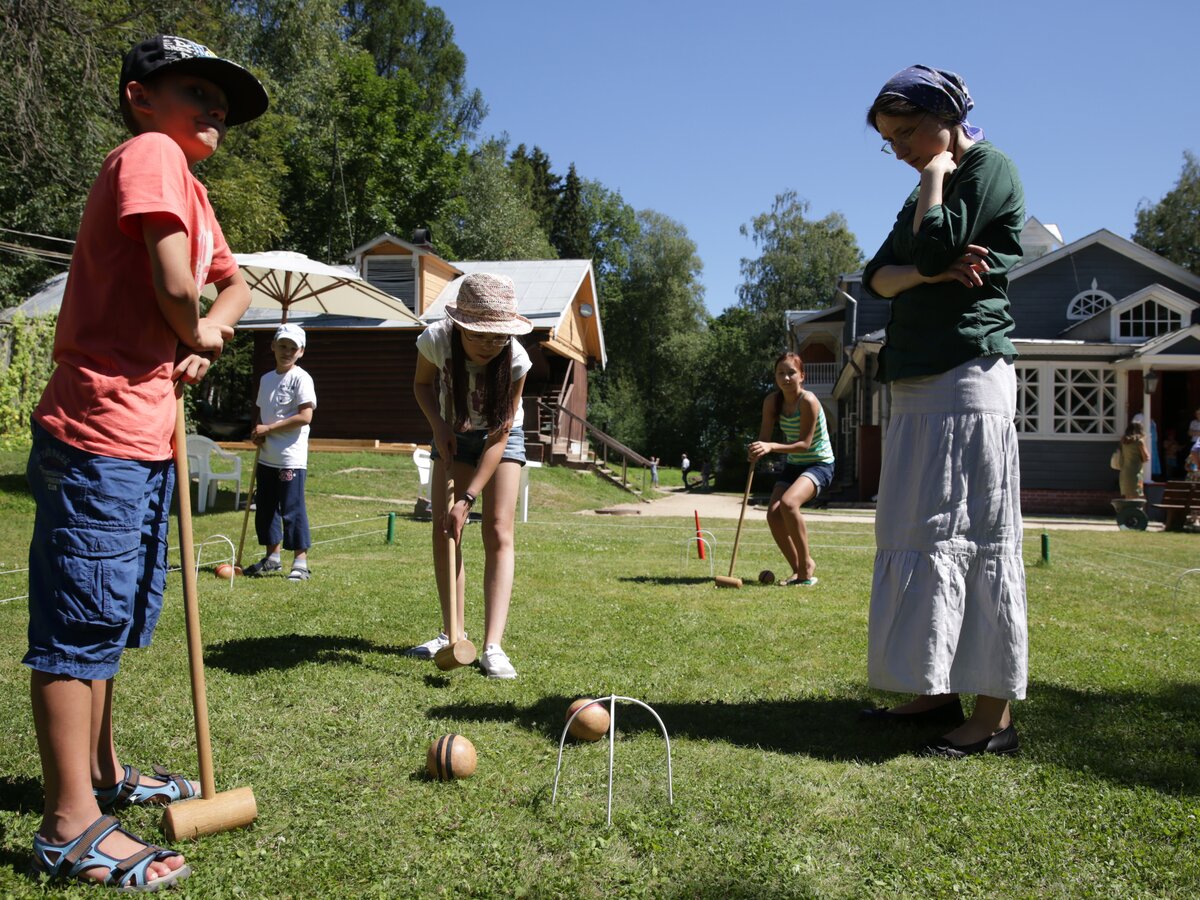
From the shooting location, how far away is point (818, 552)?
11.1 metres

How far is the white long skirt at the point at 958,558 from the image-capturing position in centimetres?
354

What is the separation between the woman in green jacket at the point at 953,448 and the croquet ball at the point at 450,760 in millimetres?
1522

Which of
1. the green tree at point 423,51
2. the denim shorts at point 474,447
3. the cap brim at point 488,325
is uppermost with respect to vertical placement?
the green tree at point 423,51

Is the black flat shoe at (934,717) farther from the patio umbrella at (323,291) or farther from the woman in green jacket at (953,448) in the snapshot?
the patio umbrella at (323,291)

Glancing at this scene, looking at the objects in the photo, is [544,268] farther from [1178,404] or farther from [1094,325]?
[1178,404]

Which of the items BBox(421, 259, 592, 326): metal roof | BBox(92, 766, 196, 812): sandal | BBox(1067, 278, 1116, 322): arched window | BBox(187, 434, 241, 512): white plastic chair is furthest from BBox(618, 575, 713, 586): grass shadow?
BBox(1067, 278, 1116, 322): arched window

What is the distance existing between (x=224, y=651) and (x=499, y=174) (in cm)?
3974

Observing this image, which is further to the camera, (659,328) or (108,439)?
(659,328)

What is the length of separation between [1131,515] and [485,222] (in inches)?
1170

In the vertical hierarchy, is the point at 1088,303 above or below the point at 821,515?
above

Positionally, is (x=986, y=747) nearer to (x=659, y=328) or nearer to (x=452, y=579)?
(x=452, y=579)

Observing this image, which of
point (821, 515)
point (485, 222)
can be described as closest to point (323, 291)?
point (821, 515)

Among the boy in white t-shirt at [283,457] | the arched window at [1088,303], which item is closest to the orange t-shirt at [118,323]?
the boy in white t-shirt at [283,457]

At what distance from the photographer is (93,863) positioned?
2.49 meters
